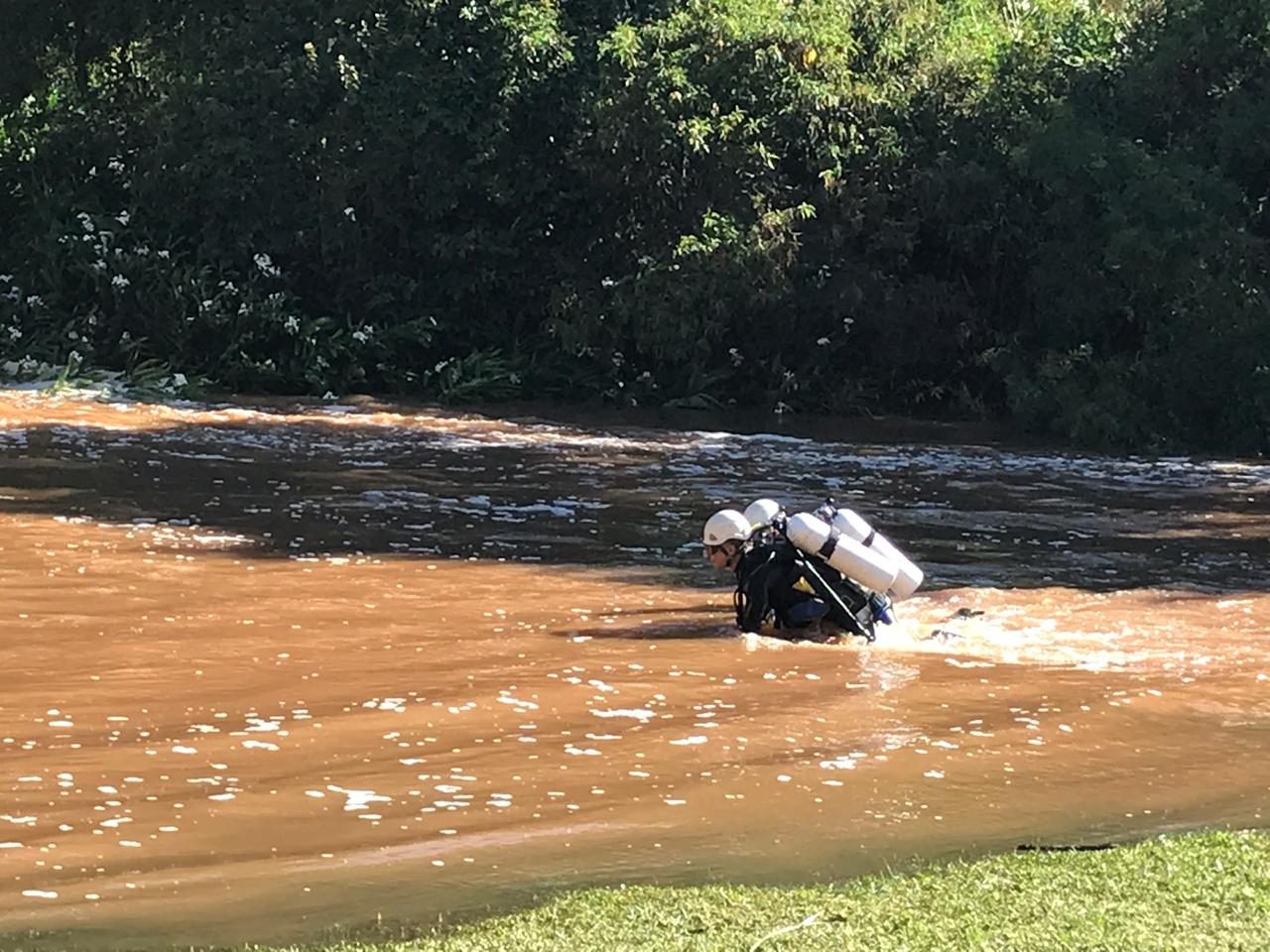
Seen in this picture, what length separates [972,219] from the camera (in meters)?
24.3

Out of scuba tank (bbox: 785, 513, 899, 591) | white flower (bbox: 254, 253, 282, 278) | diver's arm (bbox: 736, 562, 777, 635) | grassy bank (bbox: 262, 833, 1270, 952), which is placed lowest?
grassy bank (bbox: 262, 833, 1270, 952)

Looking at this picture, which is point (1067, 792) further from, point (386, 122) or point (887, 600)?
point (386, 122)

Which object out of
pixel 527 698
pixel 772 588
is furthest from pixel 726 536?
pixel 527 698

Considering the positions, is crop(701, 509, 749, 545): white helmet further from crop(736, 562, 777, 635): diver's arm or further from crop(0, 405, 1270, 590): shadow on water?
crop(0, 405, 1270, 590): shadow on water

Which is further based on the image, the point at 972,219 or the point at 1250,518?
the point at 972,219

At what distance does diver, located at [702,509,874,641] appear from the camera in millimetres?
10258

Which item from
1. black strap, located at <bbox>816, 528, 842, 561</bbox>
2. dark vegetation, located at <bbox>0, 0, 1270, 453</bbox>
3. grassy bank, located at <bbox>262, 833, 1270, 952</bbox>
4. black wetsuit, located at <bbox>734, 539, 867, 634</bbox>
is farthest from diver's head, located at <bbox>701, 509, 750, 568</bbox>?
dark vegetation, located at <bbox>0, 0, 1270, 453</bbox>

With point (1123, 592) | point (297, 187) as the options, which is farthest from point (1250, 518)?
point (297, 187)

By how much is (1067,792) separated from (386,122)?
63.5 feet

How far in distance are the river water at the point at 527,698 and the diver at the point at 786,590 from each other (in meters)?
0.20

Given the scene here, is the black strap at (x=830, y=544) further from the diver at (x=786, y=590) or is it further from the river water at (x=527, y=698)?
the river water at (x=527, y=698)

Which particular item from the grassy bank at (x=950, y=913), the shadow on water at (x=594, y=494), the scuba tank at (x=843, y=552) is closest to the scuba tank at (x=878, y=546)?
the scuba tank at (x=843, y=552)

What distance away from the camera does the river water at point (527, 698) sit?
241 inches

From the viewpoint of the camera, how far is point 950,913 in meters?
5.33
